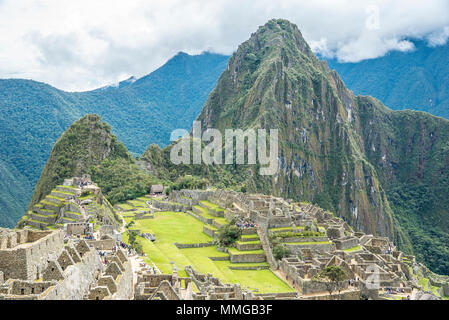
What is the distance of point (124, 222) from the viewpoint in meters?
51.7

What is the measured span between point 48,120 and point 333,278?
10635 cm

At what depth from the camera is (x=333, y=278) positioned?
1284 inches

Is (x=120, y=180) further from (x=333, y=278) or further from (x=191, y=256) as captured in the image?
(x=333, y=278)

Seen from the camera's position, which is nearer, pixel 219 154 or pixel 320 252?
pixel 320 252

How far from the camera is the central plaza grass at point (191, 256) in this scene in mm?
34509

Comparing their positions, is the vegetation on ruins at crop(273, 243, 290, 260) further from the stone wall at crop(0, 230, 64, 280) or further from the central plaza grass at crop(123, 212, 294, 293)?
the stone wall at crop(0, 230, 64, 280)

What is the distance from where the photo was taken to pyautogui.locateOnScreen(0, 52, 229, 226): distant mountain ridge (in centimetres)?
9519

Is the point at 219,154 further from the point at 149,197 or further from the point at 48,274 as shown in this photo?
the point at 48,274

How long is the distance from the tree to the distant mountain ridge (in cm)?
5728

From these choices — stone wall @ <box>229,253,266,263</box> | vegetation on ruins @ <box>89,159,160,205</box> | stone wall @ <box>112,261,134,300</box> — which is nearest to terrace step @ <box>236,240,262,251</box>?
stone wall @ <box>229,253,266,263</box>

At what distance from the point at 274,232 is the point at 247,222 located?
186 inches

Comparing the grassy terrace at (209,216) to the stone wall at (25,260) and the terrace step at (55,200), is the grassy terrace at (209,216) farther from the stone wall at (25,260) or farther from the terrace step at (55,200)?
the stone wall at (25,260)
